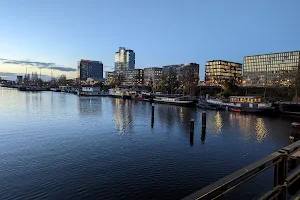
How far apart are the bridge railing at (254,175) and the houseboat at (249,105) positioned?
66.9 meters

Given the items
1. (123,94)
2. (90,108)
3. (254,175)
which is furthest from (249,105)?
(123,94)

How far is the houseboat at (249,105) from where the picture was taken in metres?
67.1

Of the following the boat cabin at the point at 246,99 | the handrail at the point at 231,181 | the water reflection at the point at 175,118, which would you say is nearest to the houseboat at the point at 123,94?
the boat cabin at the point at 246,99

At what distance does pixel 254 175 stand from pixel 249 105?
71.7 m

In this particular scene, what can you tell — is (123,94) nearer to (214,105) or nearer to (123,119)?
(214,105)

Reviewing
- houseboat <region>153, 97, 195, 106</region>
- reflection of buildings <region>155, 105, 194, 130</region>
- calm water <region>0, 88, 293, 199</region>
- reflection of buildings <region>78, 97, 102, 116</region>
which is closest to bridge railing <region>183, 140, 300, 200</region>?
calm water <region>0, 88, 293, 199</region>

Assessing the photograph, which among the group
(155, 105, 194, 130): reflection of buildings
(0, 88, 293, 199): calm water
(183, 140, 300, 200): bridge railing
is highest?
(183, 140, 300, 200): bridge railing

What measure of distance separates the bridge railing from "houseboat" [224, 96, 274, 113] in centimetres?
6694

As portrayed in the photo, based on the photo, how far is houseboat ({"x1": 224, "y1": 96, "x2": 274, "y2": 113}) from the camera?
220 feet

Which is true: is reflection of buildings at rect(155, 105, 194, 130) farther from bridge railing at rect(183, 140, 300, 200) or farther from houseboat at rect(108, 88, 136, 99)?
houseboat at rect(108, 88, 136, 99)

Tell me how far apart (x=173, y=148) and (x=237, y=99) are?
56.9 meters

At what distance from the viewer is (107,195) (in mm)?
15602

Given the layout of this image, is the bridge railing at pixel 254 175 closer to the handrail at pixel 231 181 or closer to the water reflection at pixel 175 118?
the handrail at pixel 231 181

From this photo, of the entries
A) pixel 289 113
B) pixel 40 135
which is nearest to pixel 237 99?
pixel 289 113
